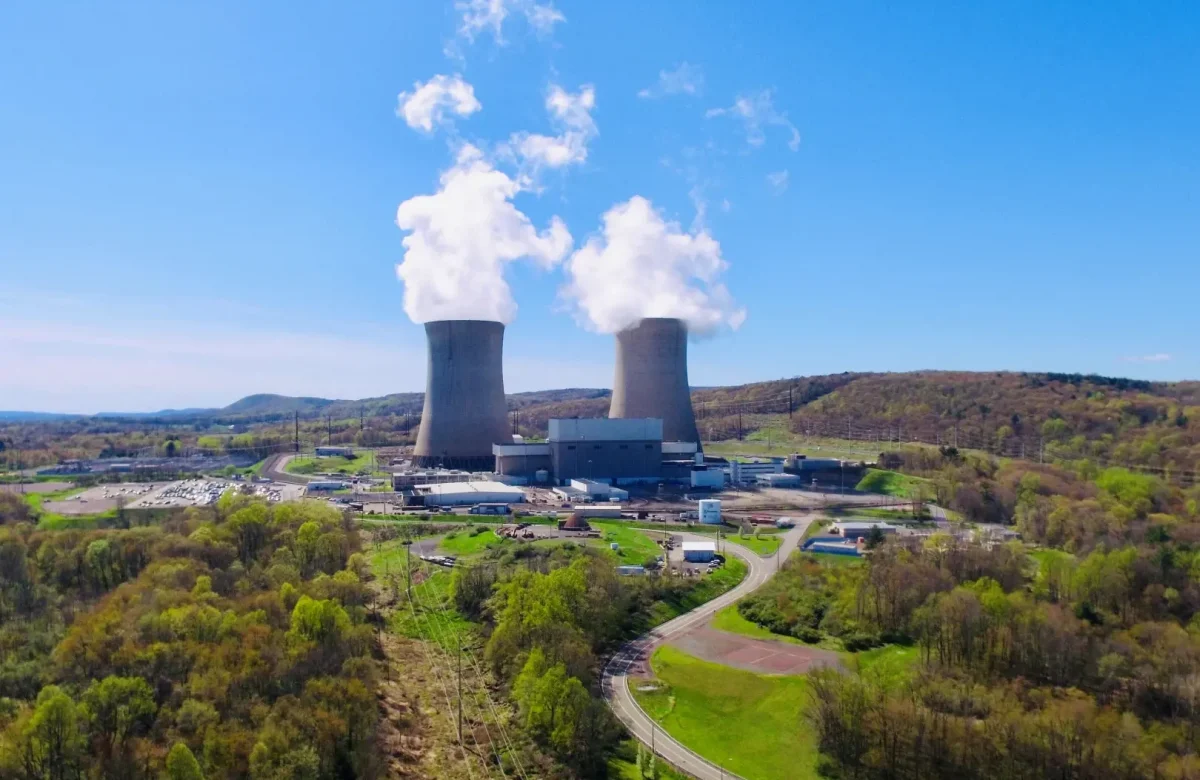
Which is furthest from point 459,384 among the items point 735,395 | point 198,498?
point 735,395

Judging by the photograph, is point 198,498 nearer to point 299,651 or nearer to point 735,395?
point 299,651

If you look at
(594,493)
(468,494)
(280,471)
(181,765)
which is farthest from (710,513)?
(280,471)

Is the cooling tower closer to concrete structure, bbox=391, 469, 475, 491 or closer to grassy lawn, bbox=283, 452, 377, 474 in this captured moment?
concrete structure, bbox=391, 469, 475, 491

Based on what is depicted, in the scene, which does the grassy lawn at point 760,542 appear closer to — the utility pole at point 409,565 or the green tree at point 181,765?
the utility pole at point 409,565

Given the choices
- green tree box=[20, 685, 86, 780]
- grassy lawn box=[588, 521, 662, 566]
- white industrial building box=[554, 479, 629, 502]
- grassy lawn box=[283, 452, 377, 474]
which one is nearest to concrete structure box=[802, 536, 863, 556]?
grassy lawn box=[588, 521, 662, 566]

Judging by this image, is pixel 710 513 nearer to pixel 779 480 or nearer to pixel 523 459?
pixel 779 480

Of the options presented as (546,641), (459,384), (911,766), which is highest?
(459,384)
